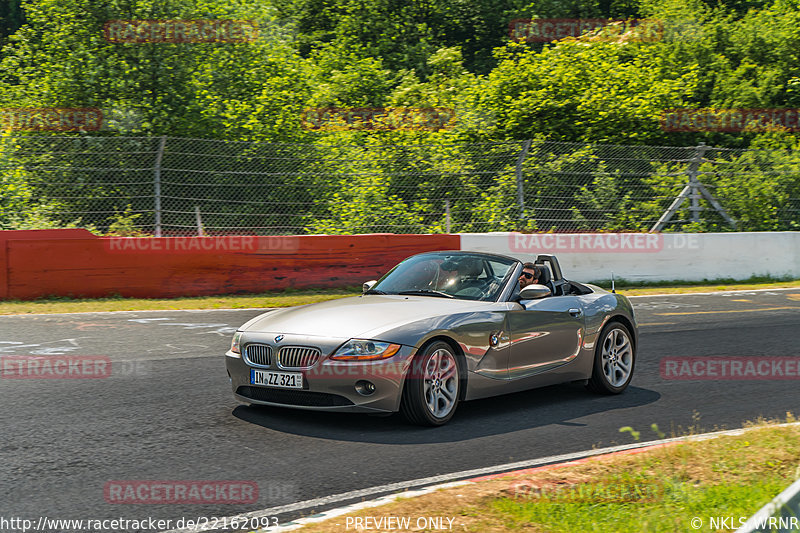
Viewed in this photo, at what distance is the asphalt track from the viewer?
5.32m

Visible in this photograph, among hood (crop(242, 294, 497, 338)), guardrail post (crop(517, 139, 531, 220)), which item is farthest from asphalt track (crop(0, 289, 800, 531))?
guardrail post (crop(517, 139, 531, 220))

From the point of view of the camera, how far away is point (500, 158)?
61.8 ft

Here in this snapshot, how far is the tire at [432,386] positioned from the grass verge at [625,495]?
53.9 inches

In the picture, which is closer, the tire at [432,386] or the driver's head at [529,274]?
the tire at [432,386]

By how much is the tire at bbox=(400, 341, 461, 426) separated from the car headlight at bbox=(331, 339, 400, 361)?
204 mm

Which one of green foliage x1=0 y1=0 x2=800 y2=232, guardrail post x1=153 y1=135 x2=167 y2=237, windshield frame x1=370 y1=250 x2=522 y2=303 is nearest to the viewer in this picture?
windshield frame x1=370 y1=250 x2=522 y2=303

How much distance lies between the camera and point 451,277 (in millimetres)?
7965

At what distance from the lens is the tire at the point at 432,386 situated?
664cm

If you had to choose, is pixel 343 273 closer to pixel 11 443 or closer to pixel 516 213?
pixel 516 213

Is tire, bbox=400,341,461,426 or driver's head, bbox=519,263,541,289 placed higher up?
driver's head, bbox=519,263,541,289

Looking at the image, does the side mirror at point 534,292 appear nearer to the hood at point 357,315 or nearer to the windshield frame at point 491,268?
the windshield frame at point 491,268

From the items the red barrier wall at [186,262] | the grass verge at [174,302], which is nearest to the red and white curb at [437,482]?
the grass verge at [174,302]

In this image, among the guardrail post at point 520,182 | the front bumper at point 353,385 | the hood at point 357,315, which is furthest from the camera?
the guardrail post at point 520,182

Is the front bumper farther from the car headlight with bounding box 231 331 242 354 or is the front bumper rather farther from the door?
the door
